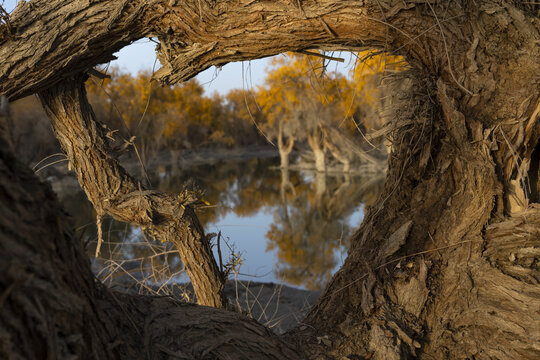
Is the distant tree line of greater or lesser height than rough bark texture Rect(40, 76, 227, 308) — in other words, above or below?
above

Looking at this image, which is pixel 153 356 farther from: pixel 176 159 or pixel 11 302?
pixel 176 159

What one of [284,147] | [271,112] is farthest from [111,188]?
[284,147]

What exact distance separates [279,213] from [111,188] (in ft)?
37.3

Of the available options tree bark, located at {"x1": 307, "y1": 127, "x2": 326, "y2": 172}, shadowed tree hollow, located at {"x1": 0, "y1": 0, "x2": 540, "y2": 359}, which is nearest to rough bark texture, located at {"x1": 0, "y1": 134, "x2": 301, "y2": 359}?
shadowed tree hollow, located at {"x1": 0, "y1": 0, "x2": 540, "y2": 359}

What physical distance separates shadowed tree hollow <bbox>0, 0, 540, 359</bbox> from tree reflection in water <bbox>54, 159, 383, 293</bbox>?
87.6 inches

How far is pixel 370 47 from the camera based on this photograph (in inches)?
77.4

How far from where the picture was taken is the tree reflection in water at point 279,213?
761 cm

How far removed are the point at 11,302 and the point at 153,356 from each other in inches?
22.3

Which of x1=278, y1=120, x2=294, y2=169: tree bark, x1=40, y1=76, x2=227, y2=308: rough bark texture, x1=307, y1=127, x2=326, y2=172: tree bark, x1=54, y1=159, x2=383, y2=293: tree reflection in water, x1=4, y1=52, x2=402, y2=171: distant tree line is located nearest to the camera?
x1=40, y1=76, x2=227, y2=308: rough bark texture

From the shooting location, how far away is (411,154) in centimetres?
201

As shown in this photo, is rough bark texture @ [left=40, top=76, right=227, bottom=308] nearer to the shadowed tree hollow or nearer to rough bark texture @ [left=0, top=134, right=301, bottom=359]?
the shadowed tree hollow

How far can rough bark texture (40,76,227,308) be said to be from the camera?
2.22 m

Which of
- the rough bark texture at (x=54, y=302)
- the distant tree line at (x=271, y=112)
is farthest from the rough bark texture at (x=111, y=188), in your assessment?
the distant tree line at (x=271, y=112)

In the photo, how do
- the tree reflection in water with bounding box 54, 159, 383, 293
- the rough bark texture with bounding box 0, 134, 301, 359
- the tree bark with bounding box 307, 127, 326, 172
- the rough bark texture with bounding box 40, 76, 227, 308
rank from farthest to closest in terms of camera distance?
1. the tree bark with bounding box 307, 127, 326, 172
2. the tree reflection in water with bounding box 54, 159, 383, 293
3. the rough bark texture with bounding box 40, 76, 227, 308
4. the rough bark texture with bounding box 0, 134, 301, 359
